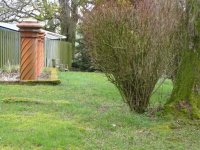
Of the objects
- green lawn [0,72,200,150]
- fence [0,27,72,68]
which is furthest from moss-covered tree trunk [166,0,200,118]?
fence [0,27,72,68]

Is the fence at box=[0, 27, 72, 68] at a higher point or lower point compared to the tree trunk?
lower

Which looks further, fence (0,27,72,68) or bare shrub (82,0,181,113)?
fence (0,27,72,68)

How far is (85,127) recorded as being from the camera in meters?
6.61

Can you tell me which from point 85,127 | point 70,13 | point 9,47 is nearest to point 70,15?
point 70,13

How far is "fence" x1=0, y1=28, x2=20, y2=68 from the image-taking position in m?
18.3

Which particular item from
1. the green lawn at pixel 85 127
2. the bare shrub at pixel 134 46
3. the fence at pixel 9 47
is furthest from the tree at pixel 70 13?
the bare shrub at pixel 134 46

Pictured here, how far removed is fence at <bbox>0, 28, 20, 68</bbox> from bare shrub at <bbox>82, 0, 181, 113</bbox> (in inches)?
433

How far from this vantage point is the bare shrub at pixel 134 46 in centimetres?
732

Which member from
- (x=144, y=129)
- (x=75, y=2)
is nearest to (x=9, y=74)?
(x=144, y=129)

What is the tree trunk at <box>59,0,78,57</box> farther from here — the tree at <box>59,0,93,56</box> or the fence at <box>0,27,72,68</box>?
the fence at <box>0,27,72,68</box>

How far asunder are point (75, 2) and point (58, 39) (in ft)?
10.7

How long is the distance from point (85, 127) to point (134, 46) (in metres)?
1.64

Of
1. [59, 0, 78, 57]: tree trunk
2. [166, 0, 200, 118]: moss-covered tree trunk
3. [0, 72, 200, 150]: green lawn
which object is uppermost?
[59, 0, 78, 57]: tree trunk

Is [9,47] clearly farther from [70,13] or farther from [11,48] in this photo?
[70,13]
